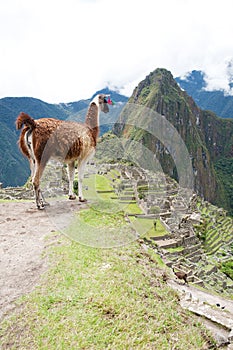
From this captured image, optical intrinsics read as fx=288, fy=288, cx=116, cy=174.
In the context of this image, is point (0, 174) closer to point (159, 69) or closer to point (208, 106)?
point (159, 69)

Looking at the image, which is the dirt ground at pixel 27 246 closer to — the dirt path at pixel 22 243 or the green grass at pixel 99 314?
the dirt path at pixel 22 243

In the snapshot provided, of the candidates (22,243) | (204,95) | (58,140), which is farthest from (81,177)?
(204,95)

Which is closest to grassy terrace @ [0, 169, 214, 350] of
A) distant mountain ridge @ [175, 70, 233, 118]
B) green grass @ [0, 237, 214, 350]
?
green grass @ [0, 237, 214, 350]

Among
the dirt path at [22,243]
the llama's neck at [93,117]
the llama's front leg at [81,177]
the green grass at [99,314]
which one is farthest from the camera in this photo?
the llama's neck at [93,117]

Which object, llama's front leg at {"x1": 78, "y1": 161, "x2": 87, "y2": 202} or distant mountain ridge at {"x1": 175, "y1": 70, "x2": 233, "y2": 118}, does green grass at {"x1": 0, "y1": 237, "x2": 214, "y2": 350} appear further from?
distant mountain ridge at {"x1": 175, "y1": 70, "x2": 233, "y2": 118}

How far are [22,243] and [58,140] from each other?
1474 mm

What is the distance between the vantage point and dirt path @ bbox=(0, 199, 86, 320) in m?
2.56

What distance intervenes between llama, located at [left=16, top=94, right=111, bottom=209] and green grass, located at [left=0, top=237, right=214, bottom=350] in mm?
1524

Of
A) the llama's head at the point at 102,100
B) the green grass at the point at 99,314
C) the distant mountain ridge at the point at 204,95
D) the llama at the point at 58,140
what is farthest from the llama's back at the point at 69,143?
the distant mountain ridge at the point at 204,95

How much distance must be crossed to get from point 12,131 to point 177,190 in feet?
138

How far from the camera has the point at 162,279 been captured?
325 centimetres

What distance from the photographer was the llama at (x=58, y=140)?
12.9ft

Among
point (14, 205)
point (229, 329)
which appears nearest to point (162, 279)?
point (229, 329)

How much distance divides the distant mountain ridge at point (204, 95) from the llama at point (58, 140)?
18711 cm
